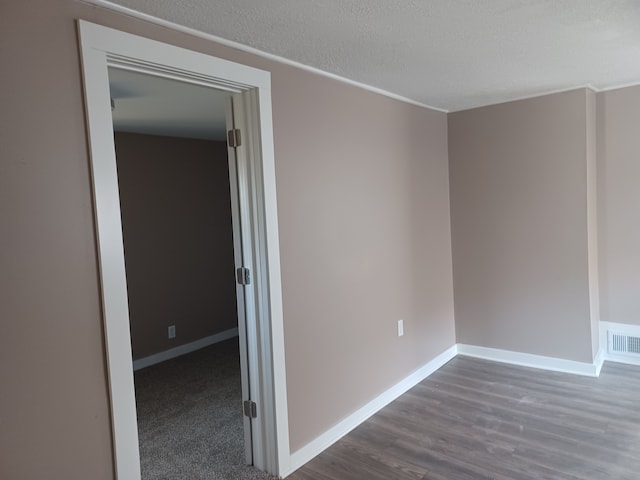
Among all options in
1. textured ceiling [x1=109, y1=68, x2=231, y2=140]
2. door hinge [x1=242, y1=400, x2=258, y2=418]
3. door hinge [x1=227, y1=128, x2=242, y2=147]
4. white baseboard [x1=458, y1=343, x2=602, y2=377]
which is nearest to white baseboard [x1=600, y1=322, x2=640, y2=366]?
white baseboard [x1=458, y1=343, x2=602, y2=377]

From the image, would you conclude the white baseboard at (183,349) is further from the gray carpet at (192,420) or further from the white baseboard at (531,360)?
the white baseboard at (531,360)

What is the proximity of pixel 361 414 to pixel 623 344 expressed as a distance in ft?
7.64

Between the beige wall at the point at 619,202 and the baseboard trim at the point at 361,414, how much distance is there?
1.45 metres

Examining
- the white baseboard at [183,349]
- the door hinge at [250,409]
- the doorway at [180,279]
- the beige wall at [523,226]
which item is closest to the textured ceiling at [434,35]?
the beige wall at [523,226]

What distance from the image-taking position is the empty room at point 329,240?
157 cm

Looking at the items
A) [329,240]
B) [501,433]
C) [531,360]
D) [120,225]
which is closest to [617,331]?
[531,360]

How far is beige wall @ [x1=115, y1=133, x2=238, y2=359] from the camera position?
430cm

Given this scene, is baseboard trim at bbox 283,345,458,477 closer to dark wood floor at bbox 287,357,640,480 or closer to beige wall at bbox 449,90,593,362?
dark wood floor at bbox 287,357,640,480

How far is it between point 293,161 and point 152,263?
2550 mm

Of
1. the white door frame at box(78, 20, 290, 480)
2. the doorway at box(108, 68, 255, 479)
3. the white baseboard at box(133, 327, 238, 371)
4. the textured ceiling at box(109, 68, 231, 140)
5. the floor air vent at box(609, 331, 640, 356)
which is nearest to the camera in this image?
the white door frame at box(78, 20, 290, 480)

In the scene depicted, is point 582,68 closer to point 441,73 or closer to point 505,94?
point 505,94

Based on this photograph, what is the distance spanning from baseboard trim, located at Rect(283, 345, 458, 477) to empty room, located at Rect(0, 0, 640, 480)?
0.02 m

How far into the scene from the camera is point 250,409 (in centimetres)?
250

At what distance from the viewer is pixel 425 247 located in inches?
149
